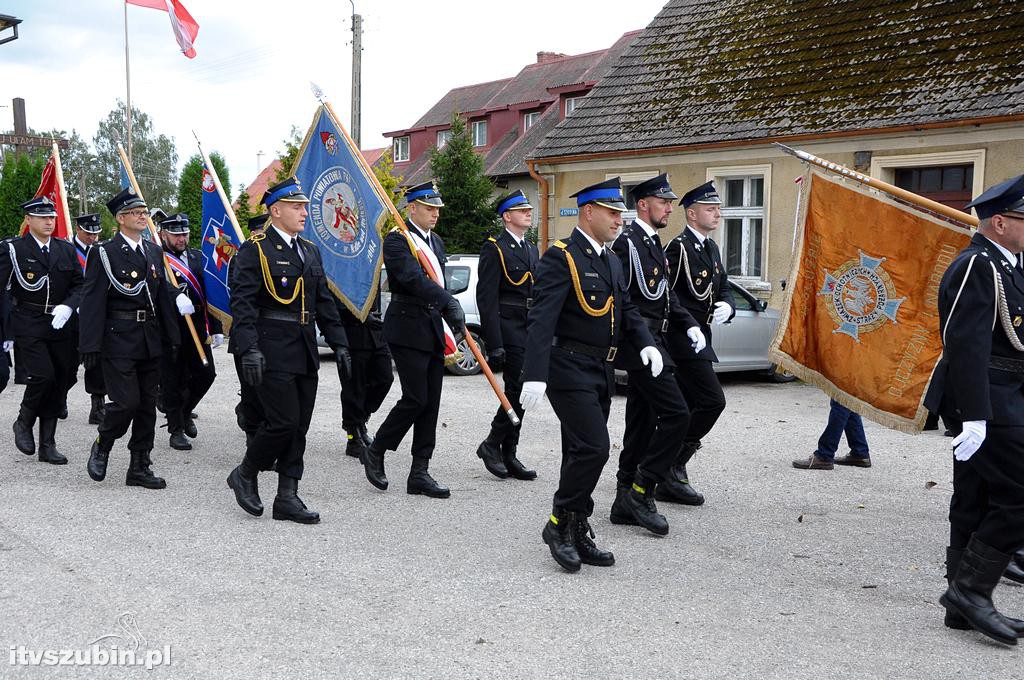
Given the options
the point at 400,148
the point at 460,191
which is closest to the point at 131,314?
the point at 460,191

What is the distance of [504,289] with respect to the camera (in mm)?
7617

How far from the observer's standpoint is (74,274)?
8648 mm

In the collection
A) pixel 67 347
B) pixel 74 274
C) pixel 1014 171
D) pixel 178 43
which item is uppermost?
pixel 178 43

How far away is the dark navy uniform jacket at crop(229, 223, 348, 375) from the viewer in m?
6.11

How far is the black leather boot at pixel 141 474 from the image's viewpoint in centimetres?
714

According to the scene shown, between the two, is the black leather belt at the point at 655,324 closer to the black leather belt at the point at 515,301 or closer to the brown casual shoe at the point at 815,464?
the black leather belt at the point at 515,301

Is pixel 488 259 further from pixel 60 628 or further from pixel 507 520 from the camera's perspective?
pixel 60 628

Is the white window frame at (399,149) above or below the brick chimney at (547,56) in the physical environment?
below

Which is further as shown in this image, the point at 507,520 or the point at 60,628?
the point at 507,520

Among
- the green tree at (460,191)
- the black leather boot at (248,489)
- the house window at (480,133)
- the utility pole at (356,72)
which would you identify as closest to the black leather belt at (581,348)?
the black leather boot at (248,489)

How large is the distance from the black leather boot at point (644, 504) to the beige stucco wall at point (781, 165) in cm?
770

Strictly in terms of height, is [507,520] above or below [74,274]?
below

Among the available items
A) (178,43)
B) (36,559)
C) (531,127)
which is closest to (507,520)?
(36,559)

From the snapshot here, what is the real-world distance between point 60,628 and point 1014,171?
12.3m
